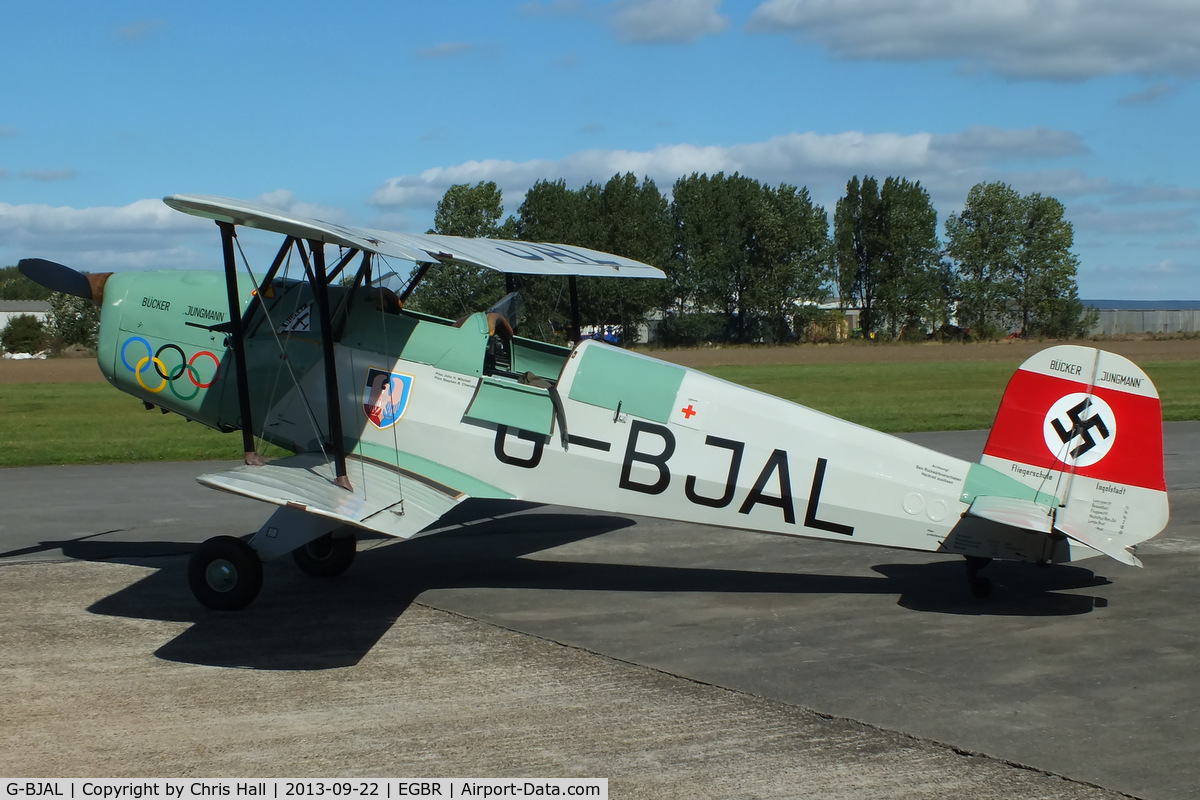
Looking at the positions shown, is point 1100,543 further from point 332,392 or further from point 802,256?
point 802,256

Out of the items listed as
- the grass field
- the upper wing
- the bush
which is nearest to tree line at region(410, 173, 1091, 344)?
the grass field

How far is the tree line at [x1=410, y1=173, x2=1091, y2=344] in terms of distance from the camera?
67375mm

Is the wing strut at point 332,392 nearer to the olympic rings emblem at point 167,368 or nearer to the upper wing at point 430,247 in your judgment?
the upper wing at point 430,247

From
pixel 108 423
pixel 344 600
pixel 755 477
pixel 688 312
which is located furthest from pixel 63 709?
pixel 688 312

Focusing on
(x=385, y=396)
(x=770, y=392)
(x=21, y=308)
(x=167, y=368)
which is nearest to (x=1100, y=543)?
(x=385, y=396)

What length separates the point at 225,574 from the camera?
25.3 feet

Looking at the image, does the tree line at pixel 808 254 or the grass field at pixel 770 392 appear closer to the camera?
the grass field at pixel 770 392

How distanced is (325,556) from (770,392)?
22592mm

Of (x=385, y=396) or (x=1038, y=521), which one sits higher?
(x=385, y=396)

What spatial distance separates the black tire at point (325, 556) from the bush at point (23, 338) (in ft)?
239

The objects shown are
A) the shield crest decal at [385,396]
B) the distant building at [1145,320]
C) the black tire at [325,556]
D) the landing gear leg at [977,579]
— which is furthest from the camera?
the distant building at [1145,320]

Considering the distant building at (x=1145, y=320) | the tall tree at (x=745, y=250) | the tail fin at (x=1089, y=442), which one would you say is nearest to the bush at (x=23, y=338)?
the tall tree at (x=745, y=250)

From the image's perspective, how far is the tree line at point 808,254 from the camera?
67.4 m

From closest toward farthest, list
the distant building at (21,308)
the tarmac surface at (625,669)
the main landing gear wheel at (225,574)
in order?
the tarmac surface at (625,669)
the main landing gear wheel at (225,574)
the distant building at (21,308)
